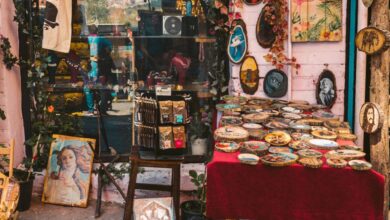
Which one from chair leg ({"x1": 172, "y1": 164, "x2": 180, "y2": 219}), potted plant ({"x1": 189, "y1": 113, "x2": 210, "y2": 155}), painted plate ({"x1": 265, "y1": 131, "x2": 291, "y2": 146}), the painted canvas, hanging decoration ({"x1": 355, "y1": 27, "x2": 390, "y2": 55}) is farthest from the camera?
potted plant ({"x1": 189, "y1": 113, "x2": 210, "y2": 155})

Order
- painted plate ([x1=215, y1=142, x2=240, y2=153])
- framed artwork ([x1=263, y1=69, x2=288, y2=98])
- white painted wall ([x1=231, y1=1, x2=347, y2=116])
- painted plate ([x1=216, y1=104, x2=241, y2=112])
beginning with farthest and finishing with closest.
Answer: framed artwork ([x1=263, y1=69, x2=288, y2=98]) → white painted wall ([x1=231, y1=1, x2=347, y2=116]) → painted plate ([x1=216, y1=104, x2=241, y2=112]) → painted plate ([x1=215, y1=142, x2=240, y2=153])

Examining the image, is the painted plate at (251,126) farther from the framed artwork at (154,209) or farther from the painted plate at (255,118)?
the framed artwork at (154,209)

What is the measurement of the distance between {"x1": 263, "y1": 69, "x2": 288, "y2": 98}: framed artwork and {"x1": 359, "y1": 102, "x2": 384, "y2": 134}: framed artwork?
1904mm

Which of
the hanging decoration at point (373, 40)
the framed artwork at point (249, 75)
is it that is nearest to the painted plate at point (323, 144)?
the hanging decoration at point (373, 40)

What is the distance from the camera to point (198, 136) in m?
6.43

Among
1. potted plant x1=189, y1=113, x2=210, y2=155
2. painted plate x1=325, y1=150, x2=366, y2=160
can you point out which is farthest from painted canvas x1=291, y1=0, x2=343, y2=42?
painted plate x1=325, y1=150, x2=366, y2=160

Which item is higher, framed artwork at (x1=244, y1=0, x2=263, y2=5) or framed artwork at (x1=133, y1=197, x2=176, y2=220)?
framed artwork at (x1=244, y1=0, x2=263, y2=5)

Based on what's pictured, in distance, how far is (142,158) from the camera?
546 cm

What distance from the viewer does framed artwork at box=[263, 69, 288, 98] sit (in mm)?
6117

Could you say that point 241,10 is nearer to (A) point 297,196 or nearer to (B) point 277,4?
(B) point 277,4

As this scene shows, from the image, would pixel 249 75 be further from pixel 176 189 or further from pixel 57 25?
pixel 57 25

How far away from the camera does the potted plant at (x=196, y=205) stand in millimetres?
5363

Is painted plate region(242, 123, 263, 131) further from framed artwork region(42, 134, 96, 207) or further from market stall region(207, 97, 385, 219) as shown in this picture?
framed artwork region(42, 134, 96, 207)

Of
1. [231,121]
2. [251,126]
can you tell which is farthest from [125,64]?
[251,126]
